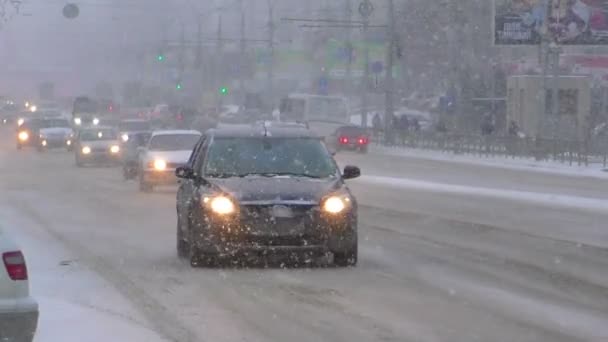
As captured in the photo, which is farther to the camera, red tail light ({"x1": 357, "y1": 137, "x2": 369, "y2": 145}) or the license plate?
red tail light ({"x1": 357, "y1": 137, "x2": 369, "y2": 145})

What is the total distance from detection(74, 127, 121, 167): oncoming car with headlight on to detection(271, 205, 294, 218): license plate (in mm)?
32355

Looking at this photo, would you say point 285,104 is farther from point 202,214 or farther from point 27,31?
point 27,31

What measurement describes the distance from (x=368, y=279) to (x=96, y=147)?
33355mm

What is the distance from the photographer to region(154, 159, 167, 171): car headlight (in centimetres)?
3147

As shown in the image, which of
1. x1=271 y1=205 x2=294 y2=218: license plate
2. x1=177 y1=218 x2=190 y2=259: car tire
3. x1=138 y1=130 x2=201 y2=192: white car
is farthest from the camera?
x1=138 y1=130 x2=201 y2=192: white car

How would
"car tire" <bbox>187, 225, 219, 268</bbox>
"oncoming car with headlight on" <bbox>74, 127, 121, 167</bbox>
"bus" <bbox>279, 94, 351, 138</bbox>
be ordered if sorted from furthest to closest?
"bus" <bbox>279, 94, 351, 138</bbox>
"oncoming car with headlight on" <bbox>74, 127, 121, 167</bbox>
"car tire" <bbox>187, 225, 219, 268</bbox>

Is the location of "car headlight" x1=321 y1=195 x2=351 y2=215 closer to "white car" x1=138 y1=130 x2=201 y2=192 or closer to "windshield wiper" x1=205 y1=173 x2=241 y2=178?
"windshield wiper" x1=205 y1=173 x2=241 y2=178

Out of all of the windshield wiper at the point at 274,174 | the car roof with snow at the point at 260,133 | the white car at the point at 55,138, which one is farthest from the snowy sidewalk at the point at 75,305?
the white car at the point at 55,138

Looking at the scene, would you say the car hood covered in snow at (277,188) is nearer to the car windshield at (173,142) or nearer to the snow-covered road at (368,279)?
the snow-covered road at (368,279)

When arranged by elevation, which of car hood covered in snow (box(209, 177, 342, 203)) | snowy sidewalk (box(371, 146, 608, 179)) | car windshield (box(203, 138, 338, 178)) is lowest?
snowy sidewalk (box(371, 146, 608, 179))

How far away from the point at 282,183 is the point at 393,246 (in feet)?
10.9

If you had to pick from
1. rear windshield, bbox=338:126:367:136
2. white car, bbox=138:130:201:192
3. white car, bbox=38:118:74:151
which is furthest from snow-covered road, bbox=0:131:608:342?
rear windshield, bbox=338:126:367:136

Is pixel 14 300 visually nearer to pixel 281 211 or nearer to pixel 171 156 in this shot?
pixel 281 211

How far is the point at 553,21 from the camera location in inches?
2019
